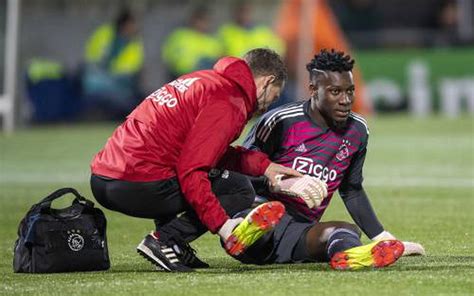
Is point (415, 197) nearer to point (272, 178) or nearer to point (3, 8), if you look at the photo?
point (272, 178)

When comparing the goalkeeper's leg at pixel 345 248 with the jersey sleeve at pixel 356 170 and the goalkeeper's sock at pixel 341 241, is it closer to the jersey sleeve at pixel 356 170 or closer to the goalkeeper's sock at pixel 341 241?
the goalkeeper's sock at pixel 341 241

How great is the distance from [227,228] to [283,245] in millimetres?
853

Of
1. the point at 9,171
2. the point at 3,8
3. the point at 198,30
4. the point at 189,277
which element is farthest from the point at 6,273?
the point at 198,30

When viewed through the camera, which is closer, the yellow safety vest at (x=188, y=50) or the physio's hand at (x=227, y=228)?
the physio's hand at (x=227, y=228)

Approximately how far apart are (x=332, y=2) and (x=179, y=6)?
182 inches

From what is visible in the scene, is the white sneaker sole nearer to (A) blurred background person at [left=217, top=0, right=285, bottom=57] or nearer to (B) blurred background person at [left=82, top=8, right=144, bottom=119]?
(B) blurred background person at [left=82, top=8, right=144, bottom=119]

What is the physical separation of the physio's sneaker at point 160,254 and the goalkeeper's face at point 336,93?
4.10 feet

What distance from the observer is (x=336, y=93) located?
770 cm

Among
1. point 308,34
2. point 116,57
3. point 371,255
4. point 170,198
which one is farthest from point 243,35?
point 371,255

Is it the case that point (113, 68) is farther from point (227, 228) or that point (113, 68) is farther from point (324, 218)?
point (227, 228)

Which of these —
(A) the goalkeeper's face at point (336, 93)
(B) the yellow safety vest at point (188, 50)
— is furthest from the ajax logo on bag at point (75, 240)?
(B) the yellow safety vest at point (188, 50)

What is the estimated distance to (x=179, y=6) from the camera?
25750mm

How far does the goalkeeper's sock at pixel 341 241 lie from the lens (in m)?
7.35

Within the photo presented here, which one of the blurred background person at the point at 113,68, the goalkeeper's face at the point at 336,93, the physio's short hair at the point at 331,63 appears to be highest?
the physio's short hair at the point at 331,63
